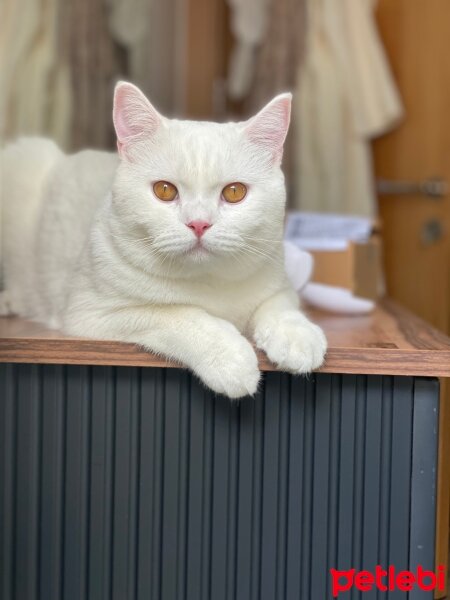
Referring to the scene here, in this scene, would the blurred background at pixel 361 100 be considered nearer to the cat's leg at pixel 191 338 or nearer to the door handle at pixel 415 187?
the door handle at pixel 415 187

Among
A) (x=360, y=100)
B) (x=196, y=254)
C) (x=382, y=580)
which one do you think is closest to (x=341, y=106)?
(x=360, y=100)

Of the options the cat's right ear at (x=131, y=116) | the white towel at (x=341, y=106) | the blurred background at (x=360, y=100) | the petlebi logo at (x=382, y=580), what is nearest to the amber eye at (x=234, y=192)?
the cat's right ear at (x=131, y=116)

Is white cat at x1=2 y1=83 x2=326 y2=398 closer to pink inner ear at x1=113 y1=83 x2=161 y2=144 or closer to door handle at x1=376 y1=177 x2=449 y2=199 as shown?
pink inner ear at x1=113 y1=83 x2=161 y2=144

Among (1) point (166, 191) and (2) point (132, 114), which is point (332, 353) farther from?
(2) point (132, 114)

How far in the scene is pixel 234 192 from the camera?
36.6 inches

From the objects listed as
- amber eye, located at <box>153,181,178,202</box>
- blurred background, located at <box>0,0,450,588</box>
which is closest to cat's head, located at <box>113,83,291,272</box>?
amber eye, located at <box>153,181,178,202</box>

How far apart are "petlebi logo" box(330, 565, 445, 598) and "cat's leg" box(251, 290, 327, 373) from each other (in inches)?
10.9

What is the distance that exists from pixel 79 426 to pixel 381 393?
15.2 inches

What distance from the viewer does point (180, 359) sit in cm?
91

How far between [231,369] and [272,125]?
0.33m

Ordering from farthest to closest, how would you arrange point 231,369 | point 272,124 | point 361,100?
point 361,100 → point 272,124 → point 231,369

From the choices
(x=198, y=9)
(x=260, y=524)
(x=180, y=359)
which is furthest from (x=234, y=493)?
(x=198, y=9)

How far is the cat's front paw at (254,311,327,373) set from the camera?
2.87 feet

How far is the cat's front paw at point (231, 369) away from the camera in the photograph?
85cm
